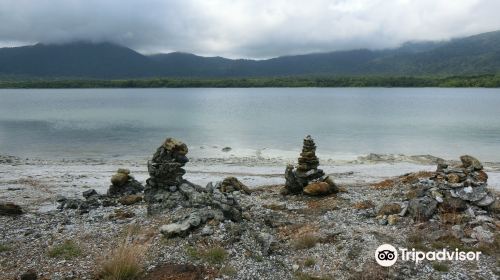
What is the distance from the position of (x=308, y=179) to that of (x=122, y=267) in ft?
42.2

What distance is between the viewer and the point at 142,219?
1869 centimetres

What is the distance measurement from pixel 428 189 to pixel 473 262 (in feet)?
18.5

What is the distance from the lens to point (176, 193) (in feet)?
68.3

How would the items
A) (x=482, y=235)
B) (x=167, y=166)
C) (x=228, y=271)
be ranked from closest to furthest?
(x=228, y=271) < (x=482, y=235) < (x=167, y=166)

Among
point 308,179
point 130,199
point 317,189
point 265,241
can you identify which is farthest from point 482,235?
point 130,199

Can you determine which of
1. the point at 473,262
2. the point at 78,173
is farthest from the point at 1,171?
the point at 473,262

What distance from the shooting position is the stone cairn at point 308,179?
74.0 ft

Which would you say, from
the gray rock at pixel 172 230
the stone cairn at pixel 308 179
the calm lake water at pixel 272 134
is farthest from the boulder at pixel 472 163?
the calm lake water at pixel 272 134

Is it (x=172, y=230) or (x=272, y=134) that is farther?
(x=272, y=134)

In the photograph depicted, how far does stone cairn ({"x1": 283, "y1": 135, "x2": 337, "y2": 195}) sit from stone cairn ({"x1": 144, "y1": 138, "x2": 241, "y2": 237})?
4.41 meters

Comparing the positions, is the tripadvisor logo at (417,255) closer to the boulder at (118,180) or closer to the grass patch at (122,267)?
the grass patch at (122,267)

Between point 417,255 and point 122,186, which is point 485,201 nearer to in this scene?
point 417,255

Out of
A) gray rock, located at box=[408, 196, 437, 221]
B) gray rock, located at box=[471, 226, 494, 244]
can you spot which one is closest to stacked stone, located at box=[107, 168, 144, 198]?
gray rock, located at box=[408, 196, 437, 221]

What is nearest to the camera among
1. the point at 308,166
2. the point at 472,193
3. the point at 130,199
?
the point at 472,193
